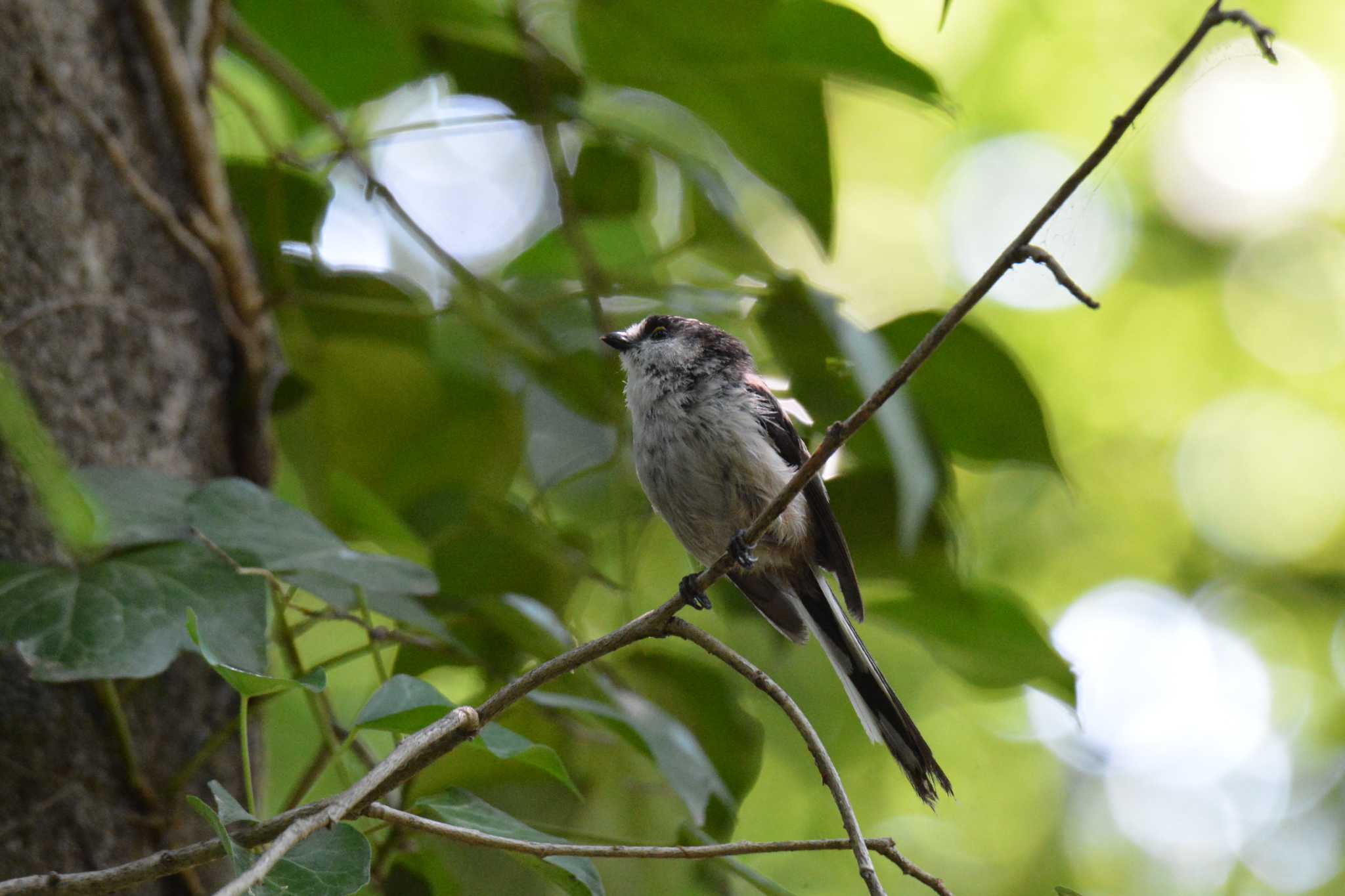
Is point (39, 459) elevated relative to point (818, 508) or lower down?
elevated

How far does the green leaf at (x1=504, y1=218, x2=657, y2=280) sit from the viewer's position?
11.7 feet

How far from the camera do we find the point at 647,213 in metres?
3.58

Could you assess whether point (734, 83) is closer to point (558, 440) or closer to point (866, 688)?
point (558, 440)


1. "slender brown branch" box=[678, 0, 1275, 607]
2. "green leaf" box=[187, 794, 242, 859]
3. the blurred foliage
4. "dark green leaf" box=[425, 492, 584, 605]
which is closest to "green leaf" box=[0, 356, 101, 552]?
the blurred foliage

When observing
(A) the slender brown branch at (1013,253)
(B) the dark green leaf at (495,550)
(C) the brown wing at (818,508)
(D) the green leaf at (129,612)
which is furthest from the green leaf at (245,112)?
(A) the slender brown branch at (1013,253)

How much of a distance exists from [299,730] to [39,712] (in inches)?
100.0

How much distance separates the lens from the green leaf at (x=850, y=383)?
2.21 m

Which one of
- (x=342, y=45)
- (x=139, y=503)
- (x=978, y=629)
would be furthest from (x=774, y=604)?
(x=342, y=45)

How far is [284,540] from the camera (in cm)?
215

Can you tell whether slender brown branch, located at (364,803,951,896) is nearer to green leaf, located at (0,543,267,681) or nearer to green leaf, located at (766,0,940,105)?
green leaf, located at (0,543,267,681)

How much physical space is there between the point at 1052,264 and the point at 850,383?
1.09 m

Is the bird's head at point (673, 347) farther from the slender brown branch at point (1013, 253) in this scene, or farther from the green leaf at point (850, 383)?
the slender brown branch at point (1013, 253)

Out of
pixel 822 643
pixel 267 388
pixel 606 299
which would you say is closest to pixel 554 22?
pixel 606 299

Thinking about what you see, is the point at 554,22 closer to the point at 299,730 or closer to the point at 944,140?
the point at 299,730
